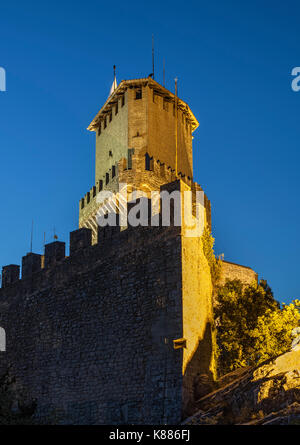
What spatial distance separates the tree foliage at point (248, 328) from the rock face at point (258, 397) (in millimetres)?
3424

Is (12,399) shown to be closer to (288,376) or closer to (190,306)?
(190,306)

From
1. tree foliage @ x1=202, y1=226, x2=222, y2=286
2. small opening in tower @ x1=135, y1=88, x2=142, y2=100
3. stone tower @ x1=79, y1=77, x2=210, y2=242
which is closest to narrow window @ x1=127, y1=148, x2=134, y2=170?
stone tower @ x1=79, y1=77, x2=210, y2=242

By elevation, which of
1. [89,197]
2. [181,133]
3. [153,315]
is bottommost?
[153,315]

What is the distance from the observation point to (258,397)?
15.9 meters

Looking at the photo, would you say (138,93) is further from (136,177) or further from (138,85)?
(136,177)

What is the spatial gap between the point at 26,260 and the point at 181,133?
1325 centimetres

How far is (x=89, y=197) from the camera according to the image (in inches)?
1353

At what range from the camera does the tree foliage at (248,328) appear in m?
21.1

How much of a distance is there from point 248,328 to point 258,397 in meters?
6.45

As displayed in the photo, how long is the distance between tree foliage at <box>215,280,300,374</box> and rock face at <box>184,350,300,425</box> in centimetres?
342

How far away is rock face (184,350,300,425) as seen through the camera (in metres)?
15.5

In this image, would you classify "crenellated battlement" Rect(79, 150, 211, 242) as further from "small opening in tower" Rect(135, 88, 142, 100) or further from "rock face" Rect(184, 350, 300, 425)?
"rock face" Rect(184, 350, 300, 425)

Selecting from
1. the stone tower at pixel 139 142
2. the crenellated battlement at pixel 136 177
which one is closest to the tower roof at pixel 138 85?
the stone tower at pixel 139 142
